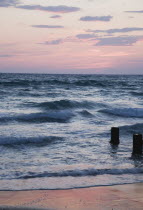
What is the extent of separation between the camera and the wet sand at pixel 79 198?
6.72 metres

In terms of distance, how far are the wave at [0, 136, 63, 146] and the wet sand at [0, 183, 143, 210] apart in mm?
5651

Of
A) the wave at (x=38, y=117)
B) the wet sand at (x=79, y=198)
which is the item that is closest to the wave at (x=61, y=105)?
the wave at (x=38, y=117)

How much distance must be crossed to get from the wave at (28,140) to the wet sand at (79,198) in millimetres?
5651

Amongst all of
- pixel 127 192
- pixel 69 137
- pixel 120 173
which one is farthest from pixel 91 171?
pixel 69 137

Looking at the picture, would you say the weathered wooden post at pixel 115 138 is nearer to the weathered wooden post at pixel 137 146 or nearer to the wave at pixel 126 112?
the weathered wooden post at pixel 137 146

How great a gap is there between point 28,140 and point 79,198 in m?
6.86

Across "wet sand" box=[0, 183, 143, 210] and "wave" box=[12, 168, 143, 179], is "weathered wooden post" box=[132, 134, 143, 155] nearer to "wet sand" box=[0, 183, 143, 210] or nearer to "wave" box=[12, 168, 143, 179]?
"wave" box=[12, 168, 143, 179]

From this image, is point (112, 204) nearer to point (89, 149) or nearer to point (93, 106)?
point (89, 149)

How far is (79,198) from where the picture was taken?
24.0 feet

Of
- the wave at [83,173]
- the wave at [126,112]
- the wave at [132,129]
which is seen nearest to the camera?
the wave at [83,173]

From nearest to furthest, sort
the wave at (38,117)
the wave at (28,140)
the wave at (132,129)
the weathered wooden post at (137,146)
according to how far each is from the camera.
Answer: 1. the weathered wooden post at (137,146)
2. the wave at (28,140)
3. the wave at (132,129)
4. the wave at (38,117)

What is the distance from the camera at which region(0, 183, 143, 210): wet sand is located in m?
6.72

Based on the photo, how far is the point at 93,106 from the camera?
30.6 meters

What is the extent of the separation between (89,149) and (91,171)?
2.93 meters
